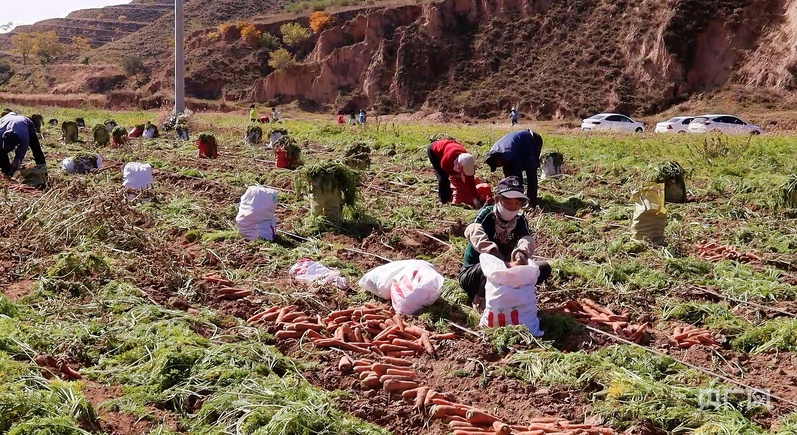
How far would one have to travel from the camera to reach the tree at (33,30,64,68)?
227 ft

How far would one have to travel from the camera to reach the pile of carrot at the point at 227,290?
5867 mm

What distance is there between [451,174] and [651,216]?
2668mm

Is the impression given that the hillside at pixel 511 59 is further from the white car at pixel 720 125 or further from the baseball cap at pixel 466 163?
the baseball cap at pixel 466 163

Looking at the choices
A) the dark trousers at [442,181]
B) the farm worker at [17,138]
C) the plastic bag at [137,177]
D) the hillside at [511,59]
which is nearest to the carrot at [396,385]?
the dark trousers at [442,181]

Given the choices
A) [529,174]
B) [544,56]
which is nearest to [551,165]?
[529,174]

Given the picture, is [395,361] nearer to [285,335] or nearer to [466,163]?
[285,335]

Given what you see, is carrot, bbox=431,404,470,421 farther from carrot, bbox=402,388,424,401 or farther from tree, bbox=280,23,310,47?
tree, bbox=280,23,310,47

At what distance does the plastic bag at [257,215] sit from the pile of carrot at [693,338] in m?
4.24

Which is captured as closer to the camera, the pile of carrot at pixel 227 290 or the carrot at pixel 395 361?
the carrot at pixel 395 361

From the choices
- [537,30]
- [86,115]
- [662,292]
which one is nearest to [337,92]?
[537,30]

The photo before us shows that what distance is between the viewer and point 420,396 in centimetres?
407

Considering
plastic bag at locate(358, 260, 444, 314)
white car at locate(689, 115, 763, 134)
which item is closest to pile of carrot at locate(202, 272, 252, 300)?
plastic bag at locate(358, 260, 444, 314)

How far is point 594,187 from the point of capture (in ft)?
36.1

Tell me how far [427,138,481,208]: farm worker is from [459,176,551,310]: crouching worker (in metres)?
3.50
